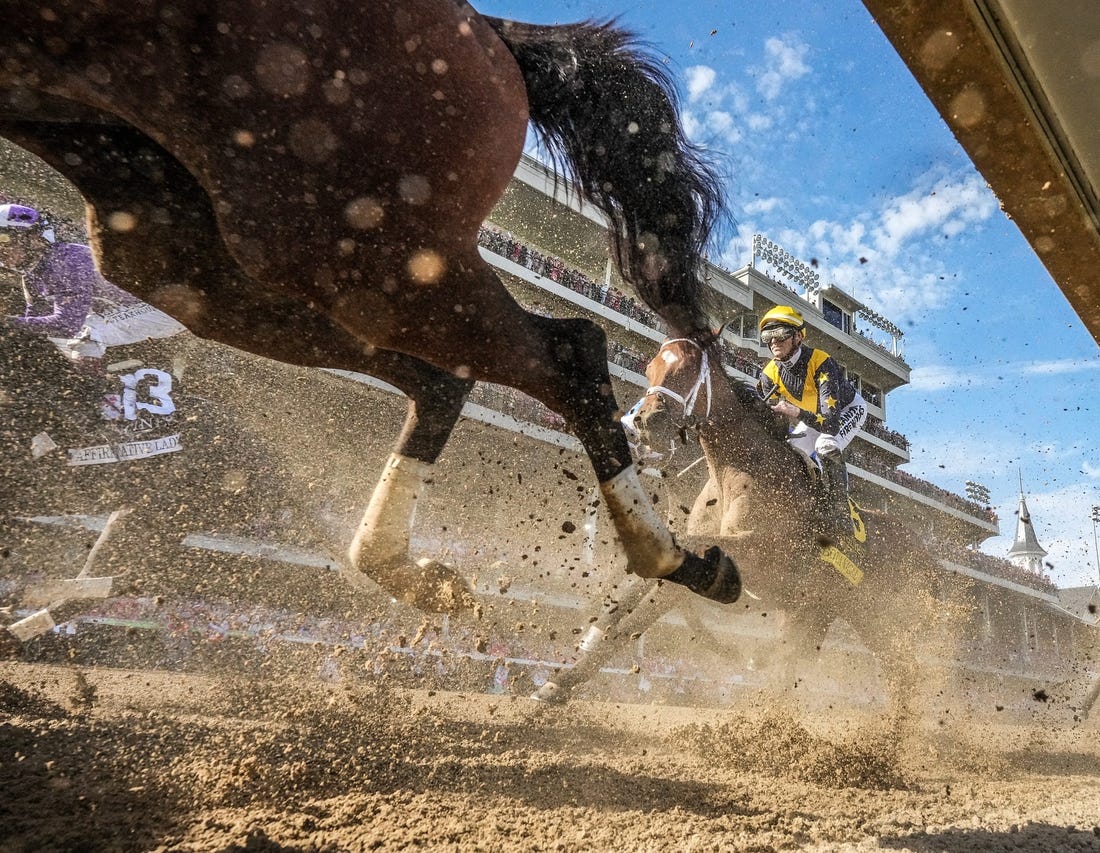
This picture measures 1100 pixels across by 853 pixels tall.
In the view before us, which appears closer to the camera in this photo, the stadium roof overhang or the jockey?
the stadium roof overhang

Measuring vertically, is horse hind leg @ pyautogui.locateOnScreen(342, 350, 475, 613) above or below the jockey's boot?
below

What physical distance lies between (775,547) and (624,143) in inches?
103

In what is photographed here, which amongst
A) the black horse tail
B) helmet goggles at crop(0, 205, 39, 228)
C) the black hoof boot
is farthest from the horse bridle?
helmet goggles at crop(0, 205, 39, 228)

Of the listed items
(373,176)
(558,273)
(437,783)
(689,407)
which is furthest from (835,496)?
(558,273)

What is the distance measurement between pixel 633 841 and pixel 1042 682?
28236mm

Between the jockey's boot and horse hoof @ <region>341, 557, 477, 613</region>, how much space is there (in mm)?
2789

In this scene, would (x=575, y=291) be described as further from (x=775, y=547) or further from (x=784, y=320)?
(x=775, y=547)

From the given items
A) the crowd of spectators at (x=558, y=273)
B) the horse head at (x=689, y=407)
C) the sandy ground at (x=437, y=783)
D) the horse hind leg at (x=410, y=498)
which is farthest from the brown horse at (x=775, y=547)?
the crowd of spectators at (x=558, y=273)

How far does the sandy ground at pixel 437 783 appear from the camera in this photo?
168 centimetres

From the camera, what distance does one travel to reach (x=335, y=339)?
8.39 ft

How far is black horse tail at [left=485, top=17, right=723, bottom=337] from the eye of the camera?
7.98 ft

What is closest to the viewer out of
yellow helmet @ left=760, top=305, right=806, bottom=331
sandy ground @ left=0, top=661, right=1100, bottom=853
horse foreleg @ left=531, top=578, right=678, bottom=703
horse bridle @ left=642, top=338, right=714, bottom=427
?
sandy ground @ left=0, top=661, right=1100, bottom=853

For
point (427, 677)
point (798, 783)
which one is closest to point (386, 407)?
point (427, 677)

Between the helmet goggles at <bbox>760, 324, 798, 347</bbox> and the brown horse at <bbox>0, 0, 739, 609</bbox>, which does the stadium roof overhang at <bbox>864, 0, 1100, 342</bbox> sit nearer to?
the brown horse at <bbox>0, 0, 739, 609</bbox>
